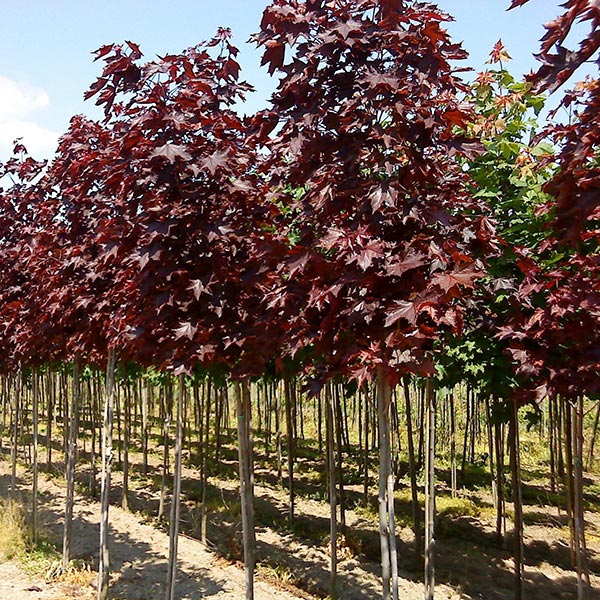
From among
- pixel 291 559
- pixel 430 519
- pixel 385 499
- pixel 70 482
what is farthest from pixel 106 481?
pixel 385 499

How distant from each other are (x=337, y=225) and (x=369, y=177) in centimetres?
32

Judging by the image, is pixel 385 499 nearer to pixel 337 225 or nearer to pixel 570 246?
pixel 337 225

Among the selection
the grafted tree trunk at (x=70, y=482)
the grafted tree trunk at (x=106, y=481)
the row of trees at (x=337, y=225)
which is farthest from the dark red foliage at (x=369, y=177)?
the grafted tree trunk at (x=70, y=482)

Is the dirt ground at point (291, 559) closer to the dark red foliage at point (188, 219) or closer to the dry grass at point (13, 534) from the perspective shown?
the dry grass at point (13, 534)

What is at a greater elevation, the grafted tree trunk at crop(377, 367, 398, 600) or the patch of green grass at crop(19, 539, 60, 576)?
the grafted tree trunk at crop(377, 367, 398, 600)

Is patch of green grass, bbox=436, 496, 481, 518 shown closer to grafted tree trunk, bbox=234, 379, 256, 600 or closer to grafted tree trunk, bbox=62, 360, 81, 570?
grafted tree trunk, bbox=62, 360, 81, 570

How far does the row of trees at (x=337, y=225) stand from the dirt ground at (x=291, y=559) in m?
1.36

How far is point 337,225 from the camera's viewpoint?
11.2 ft

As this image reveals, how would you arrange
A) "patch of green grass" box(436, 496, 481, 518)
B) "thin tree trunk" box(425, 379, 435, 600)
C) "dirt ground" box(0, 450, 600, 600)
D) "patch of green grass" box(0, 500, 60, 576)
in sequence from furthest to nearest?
"patch of green grass" box(436, 496, 481, 518) < "patch of green grass" box(0, 500, 60, 576) < "dirt ground" box(0, 450, 600, 600) < "thin tree trunk" box(425, 379, 435, 600)

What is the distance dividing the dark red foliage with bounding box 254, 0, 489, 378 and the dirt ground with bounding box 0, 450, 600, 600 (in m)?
5.10

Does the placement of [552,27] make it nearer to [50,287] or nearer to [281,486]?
[50,287]

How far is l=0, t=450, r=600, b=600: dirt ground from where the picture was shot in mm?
7172

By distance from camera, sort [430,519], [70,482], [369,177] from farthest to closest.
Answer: [70,482]
[430,519]
[369,177]

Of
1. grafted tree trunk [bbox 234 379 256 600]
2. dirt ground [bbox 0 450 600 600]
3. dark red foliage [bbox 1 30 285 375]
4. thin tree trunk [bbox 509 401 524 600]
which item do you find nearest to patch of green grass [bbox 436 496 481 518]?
dirt ground [bbox 0 450 600 600]
